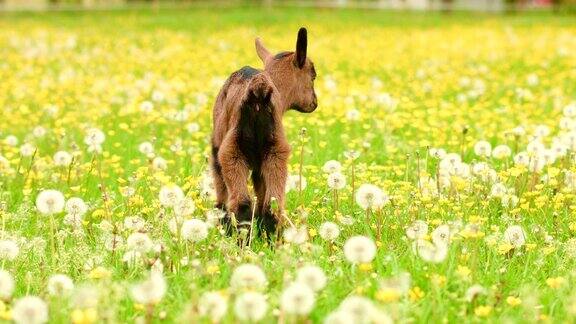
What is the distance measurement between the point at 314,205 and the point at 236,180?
3.19 ft

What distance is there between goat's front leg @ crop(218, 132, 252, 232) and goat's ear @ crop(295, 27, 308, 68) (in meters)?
0.61

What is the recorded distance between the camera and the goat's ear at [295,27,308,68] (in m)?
4.78

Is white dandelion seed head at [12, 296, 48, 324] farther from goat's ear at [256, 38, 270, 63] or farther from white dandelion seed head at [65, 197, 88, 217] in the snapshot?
goat's ear at [256, 38, 270, 63]

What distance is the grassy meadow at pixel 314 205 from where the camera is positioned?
3594mm

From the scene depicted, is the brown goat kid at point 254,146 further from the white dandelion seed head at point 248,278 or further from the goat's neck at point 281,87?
the white dandelion seed head at point 248,278

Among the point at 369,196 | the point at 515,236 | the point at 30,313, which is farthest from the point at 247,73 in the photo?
the point at 30,313

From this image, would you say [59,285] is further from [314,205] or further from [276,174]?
[314,205]

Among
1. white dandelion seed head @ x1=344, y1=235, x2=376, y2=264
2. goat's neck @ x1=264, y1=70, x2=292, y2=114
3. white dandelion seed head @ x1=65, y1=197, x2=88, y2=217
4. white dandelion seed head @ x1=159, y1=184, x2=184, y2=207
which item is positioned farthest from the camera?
goat's neck @ x1=264, y1=70, x2=292, y2=114

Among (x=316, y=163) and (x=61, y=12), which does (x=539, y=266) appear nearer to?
(x=316, y=163)

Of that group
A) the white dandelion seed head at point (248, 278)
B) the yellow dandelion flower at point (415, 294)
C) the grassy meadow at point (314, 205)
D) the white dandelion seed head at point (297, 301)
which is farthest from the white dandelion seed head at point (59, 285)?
the yellow dandelion flower at point (415, 294)

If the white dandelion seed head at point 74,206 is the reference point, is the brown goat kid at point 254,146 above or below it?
above

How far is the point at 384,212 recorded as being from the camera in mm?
5219

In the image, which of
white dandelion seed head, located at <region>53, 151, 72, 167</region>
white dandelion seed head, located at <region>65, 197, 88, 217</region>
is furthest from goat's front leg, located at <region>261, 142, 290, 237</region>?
white dandelion seed head, located at <region>53, 151, 72, 167</region>

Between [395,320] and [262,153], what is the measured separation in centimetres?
151
